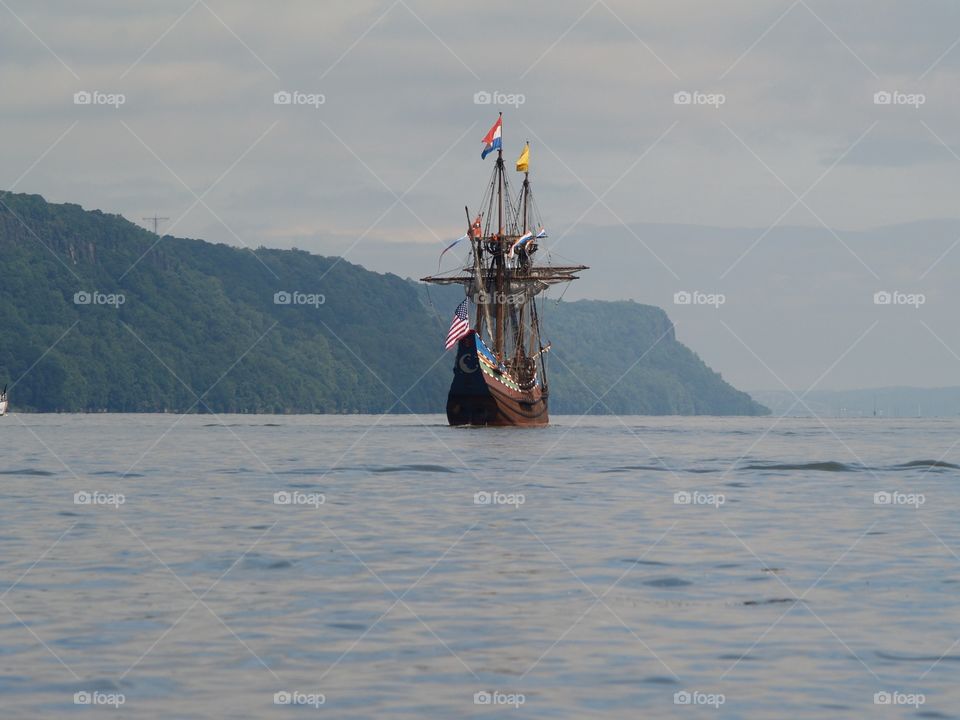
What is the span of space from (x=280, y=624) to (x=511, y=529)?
1286 cm

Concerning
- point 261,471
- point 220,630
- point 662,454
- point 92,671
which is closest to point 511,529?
point 220,630

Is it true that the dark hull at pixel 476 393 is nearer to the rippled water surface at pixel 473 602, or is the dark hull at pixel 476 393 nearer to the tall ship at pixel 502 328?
the tall ship at pixel 502 328

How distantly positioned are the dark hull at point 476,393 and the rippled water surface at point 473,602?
77.7 m

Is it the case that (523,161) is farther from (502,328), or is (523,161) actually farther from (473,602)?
(473,602)

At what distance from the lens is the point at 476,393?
122812 mm

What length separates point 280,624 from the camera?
60.8 feet

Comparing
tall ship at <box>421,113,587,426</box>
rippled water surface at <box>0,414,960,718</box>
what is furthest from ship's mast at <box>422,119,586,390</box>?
rippled water surface at <box>0,414,960,718</box>

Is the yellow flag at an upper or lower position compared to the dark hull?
upper

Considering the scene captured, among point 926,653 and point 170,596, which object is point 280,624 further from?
point 926,653

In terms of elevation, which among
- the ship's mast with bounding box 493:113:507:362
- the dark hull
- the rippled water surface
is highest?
the ship's mast with bounding box 493:113:507:362

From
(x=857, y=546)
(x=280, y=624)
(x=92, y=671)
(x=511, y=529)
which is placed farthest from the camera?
(x=511, y=529)

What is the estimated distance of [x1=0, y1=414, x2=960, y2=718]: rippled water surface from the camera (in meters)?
14.9

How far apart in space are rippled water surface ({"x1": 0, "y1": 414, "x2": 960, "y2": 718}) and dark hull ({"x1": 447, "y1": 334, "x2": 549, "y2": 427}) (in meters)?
77.7

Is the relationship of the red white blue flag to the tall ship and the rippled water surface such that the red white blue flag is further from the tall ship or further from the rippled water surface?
the rippled water surface
